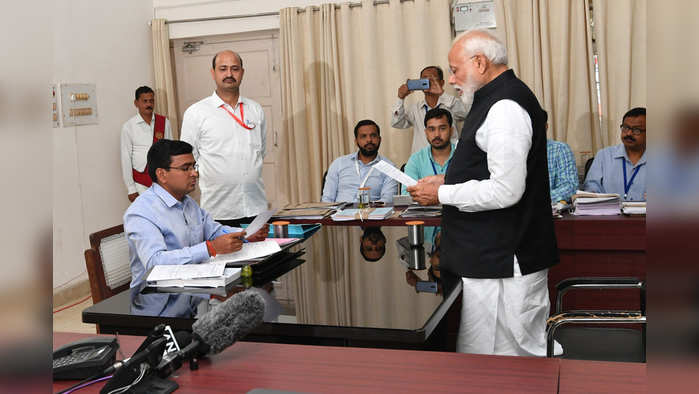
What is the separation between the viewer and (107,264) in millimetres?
2406

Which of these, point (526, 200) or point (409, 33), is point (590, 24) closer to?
point (409, 33)

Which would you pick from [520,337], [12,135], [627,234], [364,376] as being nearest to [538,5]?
[627,234]

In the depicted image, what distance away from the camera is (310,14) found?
549 cm

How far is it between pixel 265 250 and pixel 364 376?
120 centimetres

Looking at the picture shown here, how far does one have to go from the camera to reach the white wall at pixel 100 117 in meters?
4.84

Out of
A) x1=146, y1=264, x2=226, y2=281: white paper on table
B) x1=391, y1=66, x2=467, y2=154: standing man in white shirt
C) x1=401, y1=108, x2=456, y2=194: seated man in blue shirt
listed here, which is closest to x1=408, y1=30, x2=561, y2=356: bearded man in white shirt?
x1=146, y1=264, x2=226, y2=281: white paper on table

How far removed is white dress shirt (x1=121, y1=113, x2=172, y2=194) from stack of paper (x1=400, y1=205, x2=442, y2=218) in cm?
286

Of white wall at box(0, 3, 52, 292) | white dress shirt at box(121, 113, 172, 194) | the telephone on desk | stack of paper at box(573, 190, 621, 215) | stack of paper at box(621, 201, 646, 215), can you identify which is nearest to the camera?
white wall at box(0, 3, 52, 292)

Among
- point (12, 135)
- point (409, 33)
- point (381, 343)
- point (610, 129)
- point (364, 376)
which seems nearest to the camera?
point (12, 135)

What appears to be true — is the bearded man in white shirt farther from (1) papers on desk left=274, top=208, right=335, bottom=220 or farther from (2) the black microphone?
(1) papers on desk left=274, top=208, right=335, bottom=220

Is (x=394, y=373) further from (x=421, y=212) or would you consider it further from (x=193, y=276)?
(x=421, y=212)

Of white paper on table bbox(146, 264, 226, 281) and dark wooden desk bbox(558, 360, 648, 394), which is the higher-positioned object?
white paper on table bbox(146, 264, 226, 281)

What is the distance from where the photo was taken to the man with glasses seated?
3859 millimetres

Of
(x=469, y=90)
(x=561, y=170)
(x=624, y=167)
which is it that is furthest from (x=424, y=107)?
(x=469, y=90)
